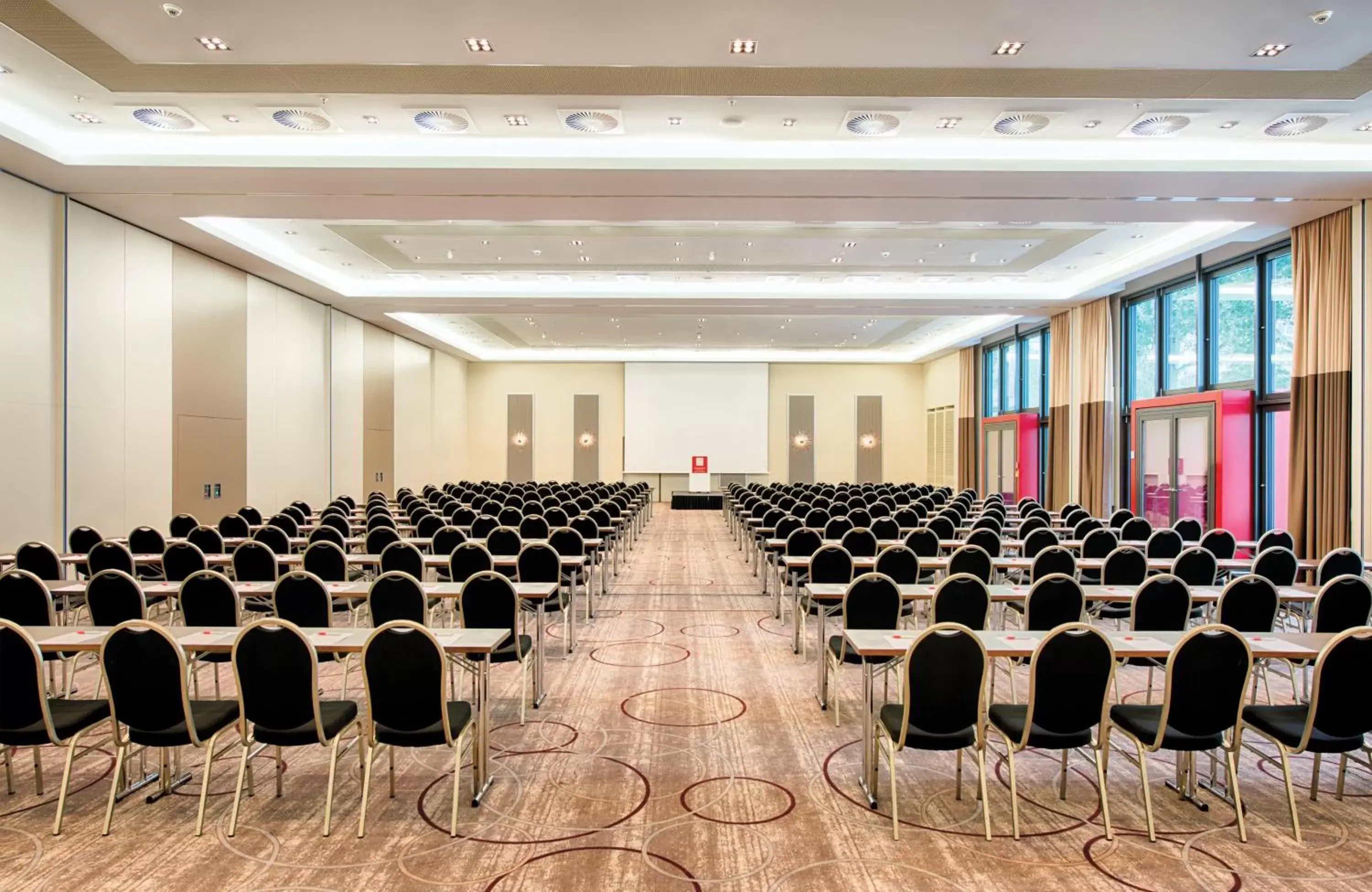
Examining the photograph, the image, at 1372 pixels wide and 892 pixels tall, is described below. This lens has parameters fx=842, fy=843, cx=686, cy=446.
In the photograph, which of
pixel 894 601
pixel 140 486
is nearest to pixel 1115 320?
pixel 894 601

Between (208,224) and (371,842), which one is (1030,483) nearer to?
(208,224)

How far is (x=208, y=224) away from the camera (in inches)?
448

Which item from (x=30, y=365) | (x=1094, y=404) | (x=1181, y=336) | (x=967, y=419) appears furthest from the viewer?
(x=967, y=419)

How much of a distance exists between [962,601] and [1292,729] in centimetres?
181

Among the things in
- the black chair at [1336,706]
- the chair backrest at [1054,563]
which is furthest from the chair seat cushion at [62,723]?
the chair backrest at [1054,563]

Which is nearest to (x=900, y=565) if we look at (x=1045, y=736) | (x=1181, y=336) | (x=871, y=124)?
(x=1045, y=736)

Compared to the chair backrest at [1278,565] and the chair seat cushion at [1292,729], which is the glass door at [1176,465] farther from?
the chair seat cushion at [1292,729]

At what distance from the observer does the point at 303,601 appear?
5496 millimetres

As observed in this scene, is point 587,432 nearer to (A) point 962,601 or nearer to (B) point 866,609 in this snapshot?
(B) point 866,609

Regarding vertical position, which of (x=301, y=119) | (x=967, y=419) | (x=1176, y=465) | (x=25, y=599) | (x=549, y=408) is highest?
(x=301, y=119)

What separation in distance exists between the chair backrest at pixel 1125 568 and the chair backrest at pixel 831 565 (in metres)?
2.20

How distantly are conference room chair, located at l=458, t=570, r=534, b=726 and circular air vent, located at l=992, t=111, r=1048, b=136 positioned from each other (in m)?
6.28

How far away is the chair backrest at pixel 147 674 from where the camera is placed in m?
3.77

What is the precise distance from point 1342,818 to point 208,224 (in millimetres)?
12975
